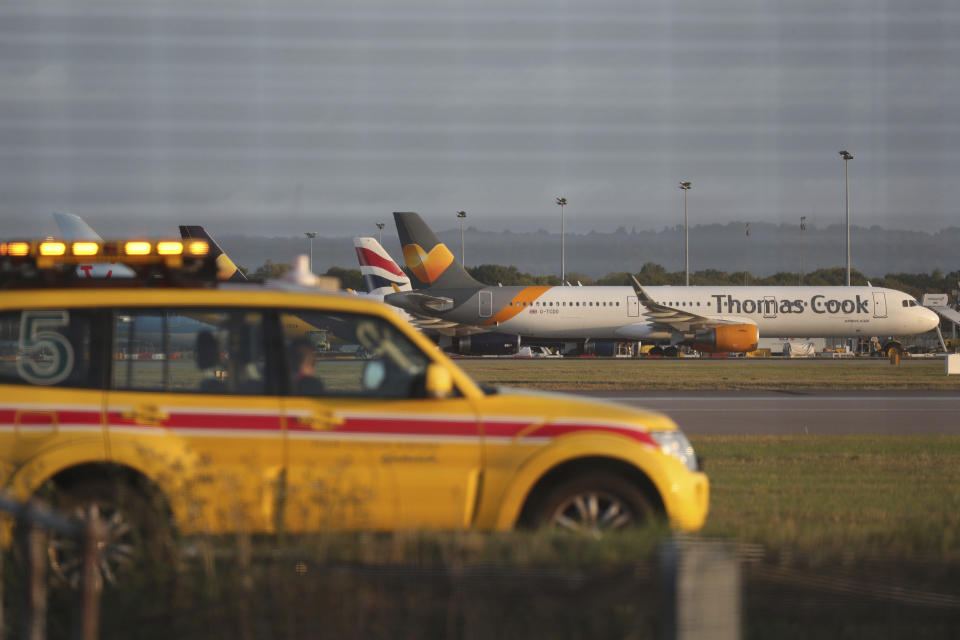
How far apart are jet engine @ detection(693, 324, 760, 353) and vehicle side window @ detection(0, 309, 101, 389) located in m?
44.4

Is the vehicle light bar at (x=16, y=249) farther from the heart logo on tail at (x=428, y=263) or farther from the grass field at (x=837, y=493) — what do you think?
the heart logo on tail at (x=428, y=263)

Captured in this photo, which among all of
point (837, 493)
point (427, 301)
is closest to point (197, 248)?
point (837, 493)

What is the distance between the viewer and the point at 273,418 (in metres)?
6.36

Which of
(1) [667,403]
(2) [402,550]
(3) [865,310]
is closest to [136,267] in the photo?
(2) [402,550]

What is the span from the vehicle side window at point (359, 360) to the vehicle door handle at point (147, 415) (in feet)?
2.57

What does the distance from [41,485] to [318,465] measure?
1.57m

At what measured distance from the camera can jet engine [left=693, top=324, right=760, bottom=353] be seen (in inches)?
1924

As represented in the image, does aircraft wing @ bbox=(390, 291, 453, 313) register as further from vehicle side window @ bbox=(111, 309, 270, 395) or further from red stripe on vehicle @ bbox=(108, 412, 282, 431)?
red stripe on vehicle @ bbox=(108, 412, 282, 431)

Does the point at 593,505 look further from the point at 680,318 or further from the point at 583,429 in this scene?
the point at 680,318

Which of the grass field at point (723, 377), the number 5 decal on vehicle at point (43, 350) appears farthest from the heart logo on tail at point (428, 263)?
the number 5 decal on vehicle at point (43, 350)

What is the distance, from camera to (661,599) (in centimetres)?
389

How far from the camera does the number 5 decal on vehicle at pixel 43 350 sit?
646cm

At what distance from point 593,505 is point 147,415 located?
9.00 ft

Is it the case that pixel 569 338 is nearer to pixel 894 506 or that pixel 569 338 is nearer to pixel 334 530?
pixel 894 506
